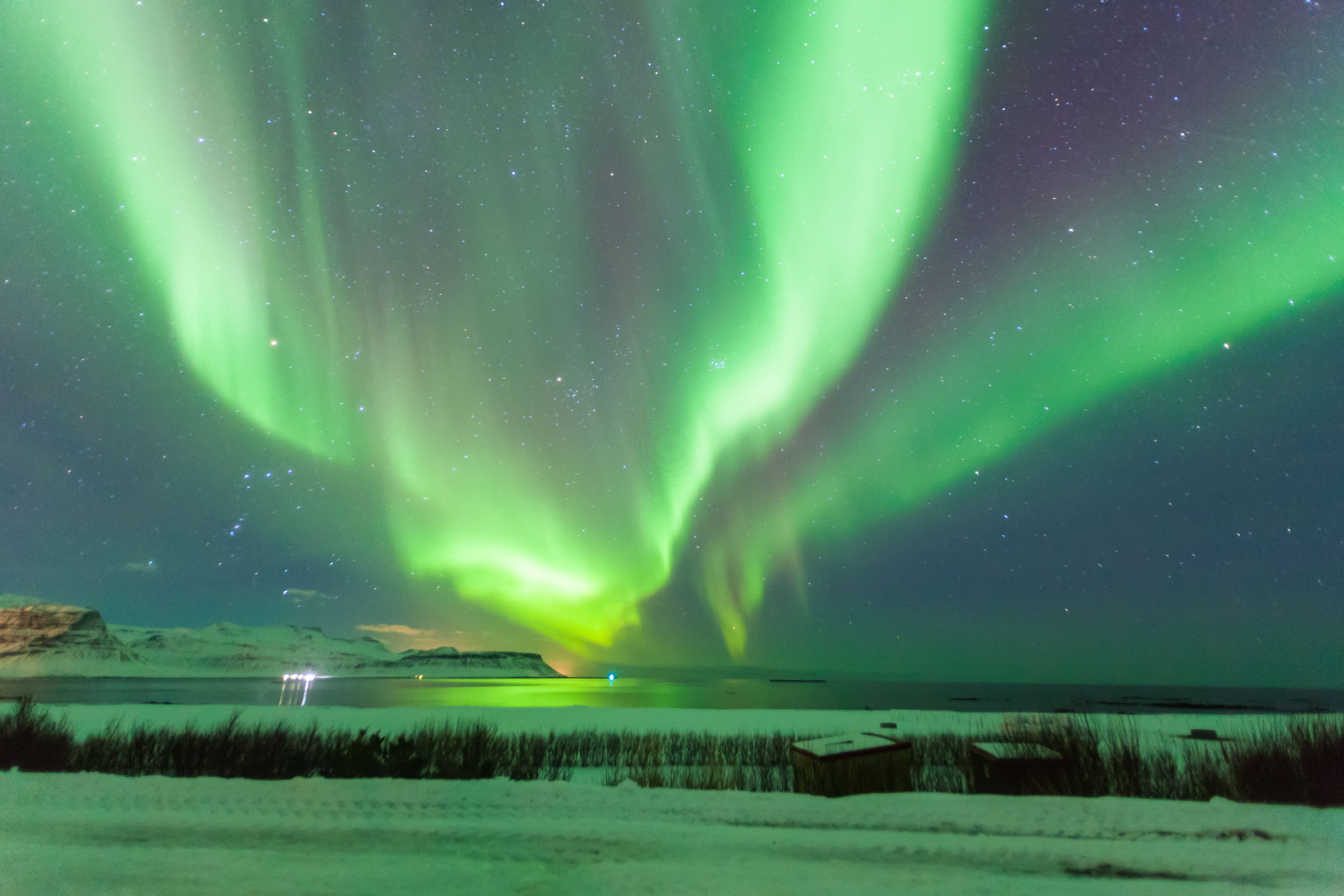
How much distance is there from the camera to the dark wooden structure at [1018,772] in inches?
459

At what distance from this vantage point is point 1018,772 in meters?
11.7

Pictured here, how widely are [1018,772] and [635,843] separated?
810 cm

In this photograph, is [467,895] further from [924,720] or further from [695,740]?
[924,720]

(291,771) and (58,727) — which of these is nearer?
(291,771)

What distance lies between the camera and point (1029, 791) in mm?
11633

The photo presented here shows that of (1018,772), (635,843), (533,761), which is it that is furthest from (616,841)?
(1018,772)

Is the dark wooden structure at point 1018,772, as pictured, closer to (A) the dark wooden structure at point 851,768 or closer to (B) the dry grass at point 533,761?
(B) the dry grass at point 533,761

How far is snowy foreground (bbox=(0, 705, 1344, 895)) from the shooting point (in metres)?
6.32

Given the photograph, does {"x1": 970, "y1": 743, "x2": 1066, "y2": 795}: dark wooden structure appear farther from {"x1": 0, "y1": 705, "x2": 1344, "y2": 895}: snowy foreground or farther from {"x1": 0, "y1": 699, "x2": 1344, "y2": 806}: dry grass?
{"x1": 0, "y1": 705, "x2": 1344, "y2": 895}: snowy foreground

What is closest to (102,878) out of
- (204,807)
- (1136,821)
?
(204,807)

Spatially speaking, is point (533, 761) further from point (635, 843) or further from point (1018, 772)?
point (1018, 772)

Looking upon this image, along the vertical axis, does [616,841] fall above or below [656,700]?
above

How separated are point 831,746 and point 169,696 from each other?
10557 centimetres

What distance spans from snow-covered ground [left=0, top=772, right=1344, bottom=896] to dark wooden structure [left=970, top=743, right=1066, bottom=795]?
54.3 inches
